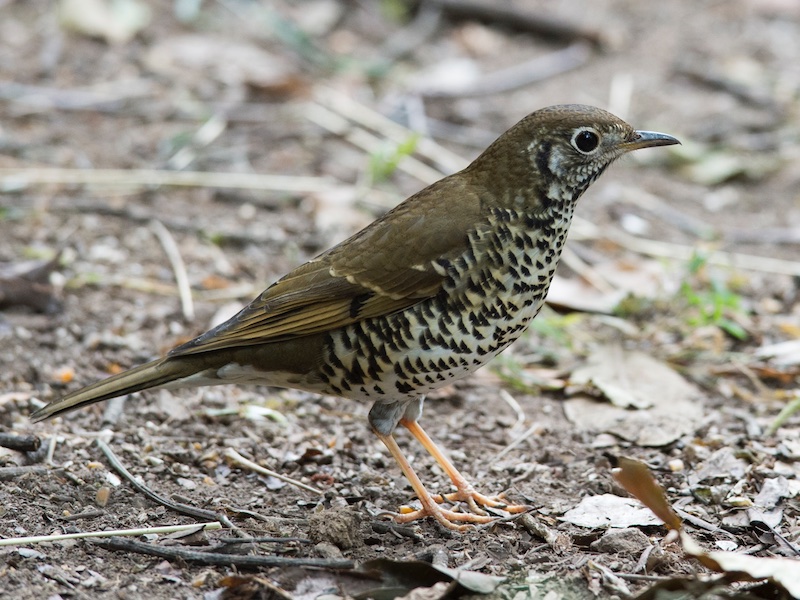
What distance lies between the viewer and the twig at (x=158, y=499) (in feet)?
14.0

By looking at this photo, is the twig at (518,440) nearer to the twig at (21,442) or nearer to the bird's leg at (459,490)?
the bird's leg at (459,490)

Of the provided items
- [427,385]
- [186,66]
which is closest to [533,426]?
[427,385]

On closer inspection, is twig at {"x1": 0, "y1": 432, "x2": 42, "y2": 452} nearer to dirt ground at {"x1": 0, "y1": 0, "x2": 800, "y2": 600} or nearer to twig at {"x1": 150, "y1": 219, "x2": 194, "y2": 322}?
dirt ground at {"x1": 0, "y1": 0, "x2": 800, "y2": 600}

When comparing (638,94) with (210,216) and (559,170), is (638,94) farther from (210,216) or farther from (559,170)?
(559,170)

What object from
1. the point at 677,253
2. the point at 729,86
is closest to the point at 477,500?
the point at 677,253

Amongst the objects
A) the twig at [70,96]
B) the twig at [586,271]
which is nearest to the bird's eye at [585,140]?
the twig at [586,271]

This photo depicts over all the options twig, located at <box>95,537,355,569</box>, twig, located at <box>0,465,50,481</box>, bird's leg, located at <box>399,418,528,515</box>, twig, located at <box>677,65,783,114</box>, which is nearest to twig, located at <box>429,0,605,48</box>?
twig, located at <box>677,65,783,114</box>

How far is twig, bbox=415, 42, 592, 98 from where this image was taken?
30.7 ft

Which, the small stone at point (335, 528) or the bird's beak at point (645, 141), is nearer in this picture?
the small stone at point (335, 528)

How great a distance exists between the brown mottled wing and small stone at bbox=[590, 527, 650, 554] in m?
1.17

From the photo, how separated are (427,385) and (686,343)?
7.58 ft

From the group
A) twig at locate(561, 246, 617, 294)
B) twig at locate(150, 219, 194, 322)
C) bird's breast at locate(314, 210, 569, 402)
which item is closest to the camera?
bird's breast at locate(314, 210, 569, 402)

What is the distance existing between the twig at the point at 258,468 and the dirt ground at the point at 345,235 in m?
0.04

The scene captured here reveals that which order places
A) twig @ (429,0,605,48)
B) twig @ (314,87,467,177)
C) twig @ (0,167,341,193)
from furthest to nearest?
twig @ (429,0,605,48), twig @ (314,87,467,177), twig @ (0,167,341,193)
